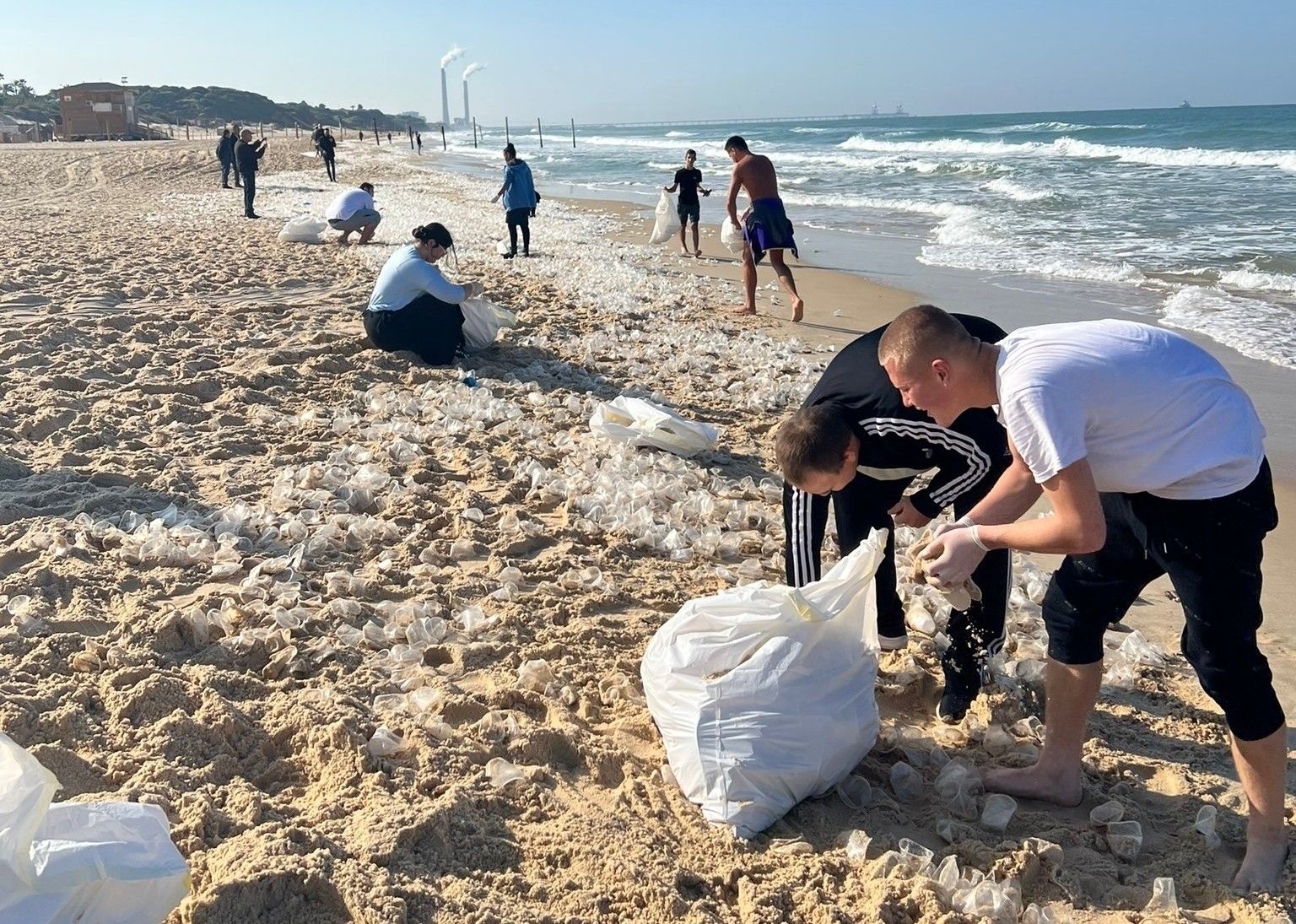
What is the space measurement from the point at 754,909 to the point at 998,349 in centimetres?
129

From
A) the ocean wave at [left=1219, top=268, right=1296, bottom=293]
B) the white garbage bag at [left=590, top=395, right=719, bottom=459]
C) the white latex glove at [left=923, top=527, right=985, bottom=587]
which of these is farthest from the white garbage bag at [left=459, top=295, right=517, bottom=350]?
the ocean wave at [left=1219, top=268, right=1296, bottom=293]

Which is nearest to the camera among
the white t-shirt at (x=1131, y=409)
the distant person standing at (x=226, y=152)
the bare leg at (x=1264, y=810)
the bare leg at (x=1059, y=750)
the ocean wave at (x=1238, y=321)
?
the white t-shirt at (x=1131, y=409)

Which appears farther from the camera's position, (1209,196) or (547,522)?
(1209,196)

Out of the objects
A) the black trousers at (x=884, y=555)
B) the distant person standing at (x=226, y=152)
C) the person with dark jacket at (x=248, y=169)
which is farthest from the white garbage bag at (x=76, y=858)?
the distant person standing at (x=226, y=152)

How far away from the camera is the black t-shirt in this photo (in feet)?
38.1

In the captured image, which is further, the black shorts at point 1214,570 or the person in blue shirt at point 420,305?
the person in blue shirt at point 420,305

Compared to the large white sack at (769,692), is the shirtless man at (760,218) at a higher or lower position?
higher

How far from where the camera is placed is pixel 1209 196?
1662 centimetres

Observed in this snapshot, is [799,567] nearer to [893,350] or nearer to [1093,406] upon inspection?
[893,350]

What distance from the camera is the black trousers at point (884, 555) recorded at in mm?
2752

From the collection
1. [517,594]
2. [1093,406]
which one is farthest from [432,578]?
[1093,406]

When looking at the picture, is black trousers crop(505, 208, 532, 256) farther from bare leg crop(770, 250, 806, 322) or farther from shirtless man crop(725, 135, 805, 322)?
bare leg crop(770, 250, 806, 322)

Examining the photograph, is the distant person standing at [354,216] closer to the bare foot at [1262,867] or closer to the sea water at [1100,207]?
the sea water at [1100,207]

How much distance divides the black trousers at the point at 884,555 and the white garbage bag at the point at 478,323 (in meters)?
4.19
